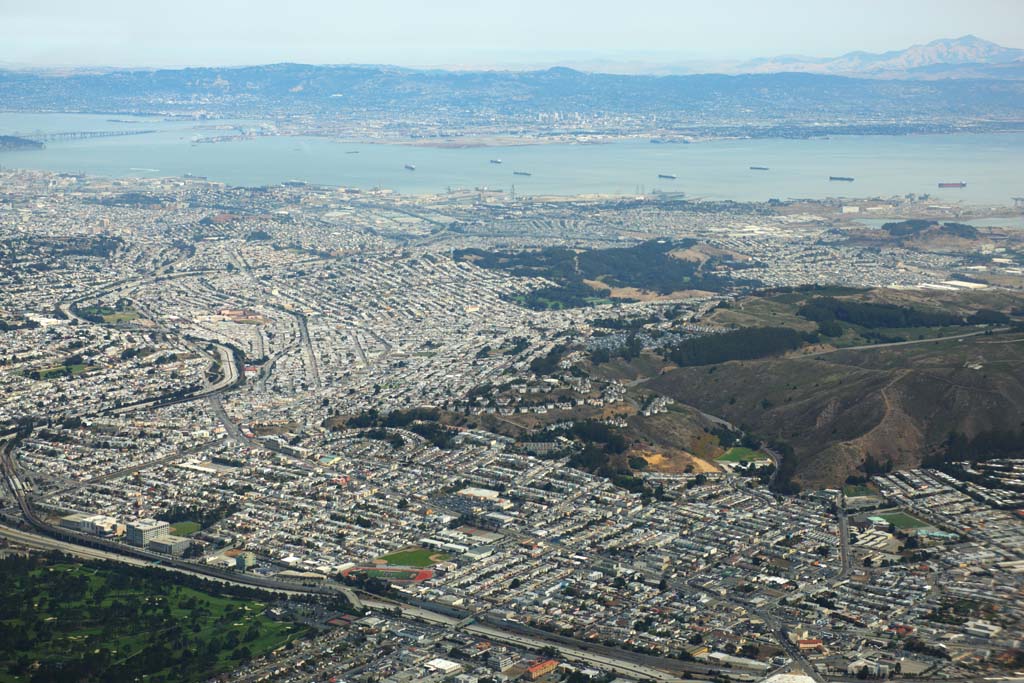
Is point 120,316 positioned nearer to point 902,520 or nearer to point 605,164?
point 902,520

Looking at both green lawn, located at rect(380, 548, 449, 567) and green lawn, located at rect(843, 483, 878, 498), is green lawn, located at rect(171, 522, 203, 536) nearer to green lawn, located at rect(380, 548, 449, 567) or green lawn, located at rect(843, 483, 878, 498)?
green lawn, located at rect(380, 548, 449, 567)

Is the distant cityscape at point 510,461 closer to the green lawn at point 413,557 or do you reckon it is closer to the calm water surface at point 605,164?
the green lawn at point 413,557

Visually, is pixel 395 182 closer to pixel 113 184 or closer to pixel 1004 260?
pixel 113 184

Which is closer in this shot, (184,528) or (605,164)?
(184,528)

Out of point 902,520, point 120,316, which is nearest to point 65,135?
point 120,316

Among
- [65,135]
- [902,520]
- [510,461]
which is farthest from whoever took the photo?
[65,135]

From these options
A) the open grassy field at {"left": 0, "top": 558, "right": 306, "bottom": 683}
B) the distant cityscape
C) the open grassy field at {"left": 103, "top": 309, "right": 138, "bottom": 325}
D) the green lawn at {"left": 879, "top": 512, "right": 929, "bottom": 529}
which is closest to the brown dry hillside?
the distant cityscape

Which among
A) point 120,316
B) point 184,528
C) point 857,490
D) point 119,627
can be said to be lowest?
point 119,627
